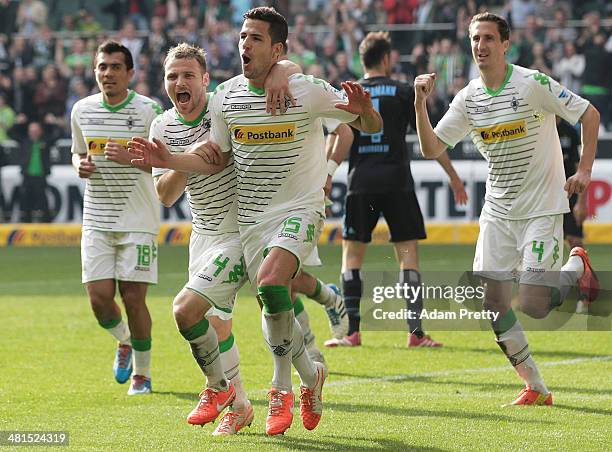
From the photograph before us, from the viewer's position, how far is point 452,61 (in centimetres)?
2248

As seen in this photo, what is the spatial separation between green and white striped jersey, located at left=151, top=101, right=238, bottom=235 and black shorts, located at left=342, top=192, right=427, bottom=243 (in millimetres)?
3824

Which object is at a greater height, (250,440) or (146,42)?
(146,42)

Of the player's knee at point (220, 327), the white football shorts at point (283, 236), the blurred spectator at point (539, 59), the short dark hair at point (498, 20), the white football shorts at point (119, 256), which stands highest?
the short dark hair at point (498, 20)

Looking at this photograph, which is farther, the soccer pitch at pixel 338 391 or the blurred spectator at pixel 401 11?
the blurred spectator at pixel 401 11

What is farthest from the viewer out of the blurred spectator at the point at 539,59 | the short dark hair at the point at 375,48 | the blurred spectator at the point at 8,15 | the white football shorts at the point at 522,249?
the blurred spectator at the point at 8,15

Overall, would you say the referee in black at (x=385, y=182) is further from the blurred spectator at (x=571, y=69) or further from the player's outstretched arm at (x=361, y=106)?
the blurred spectator at (x=571, y=69)

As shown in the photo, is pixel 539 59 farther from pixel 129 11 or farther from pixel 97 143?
pixel 97 143

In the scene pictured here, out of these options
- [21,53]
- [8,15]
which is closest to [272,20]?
[21,53]

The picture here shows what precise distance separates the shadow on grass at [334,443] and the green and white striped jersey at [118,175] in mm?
2480

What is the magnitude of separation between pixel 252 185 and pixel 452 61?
16149 mm

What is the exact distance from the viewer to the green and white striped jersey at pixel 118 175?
879 cm

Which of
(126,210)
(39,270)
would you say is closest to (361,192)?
(126,210)

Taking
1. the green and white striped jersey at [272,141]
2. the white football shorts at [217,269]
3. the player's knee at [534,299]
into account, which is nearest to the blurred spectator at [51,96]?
the player's knee at [534,299]

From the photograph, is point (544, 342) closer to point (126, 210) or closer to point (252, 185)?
point (126, 210)
